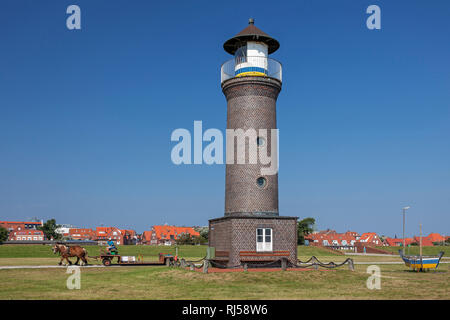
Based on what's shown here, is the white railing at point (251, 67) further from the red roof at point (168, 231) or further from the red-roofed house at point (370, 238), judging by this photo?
the red-roofed house at point (370, 238)

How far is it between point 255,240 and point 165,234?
128 meters

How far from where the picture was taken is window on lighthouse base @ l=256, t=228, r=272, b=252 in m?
28.2

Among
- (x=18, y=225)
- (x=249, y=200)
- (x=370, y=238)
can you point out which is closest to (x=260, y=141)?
(x=249, y=200)

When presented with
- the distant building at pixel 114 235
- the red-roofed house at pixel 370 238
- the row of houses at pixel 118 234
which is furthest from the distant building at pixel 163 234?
the red-roofed house at pixel 370 238

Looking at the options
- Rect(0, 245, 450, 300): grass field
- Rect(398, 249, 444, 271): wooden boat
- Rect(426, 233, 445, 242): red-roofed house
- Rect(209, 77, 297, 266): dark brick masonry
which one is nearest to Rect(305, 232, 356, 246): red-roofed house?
Rect(426, 233, 445, 242): red-roofed house

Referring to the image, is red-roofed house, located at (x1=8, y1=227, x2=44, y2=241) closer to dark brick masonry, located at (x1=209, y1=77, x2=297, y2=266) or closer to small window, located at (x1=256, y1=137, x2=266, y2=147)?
dark brick masonry, located at (x1=209, y1=77, x2=297, y2=266)

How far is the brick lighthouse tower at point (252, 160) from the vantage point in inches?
1112

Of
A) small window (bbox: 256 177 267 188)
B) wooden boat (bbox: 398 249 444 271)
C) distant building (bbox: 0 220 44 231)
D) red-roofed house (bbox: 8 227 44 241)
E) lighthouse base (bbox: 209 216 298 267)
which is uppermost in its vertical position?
small window (bbox: 256 177 267 188)

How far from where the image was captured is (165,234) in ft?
500

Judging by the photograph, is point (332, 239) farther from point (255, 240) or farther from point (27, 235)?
point (255, 240)
